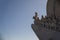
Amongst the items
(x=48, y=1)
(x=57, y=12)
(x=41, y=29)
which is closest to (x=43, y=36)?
(x=41, y=29)

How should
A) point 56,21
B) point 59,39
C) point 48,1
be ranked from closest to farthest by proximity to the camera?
point 59,39
point 56,21
point 48,1

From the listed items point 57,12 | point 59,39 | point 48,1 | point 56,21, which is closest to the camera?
point 59,39

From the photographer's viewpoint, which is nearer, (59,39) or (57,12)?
(59,39)

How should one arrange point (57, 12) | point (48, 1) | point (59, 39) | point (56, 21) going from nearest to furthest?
point (59, 39) < point (56, 21) < point (57, 12) < point (48, 1)

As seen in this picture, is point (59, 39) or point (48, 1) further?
point (48, 1)

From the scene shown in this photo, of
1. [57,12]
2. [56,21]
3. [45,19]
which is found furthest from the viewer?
[57,12]

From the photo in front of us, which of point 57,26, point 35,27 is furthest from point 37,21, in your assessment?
point 57,26

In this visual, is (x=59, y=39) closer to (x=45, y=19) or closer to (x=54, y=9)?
(x=45, y=19)

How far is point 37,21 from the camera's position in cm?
1661

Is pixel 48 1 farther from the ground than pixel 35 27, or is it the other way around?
pixel 48 1

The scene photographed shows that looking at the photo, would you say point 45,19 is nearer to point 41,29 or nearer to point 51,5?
point 41,29

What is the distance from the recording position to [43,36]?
14.8 meters

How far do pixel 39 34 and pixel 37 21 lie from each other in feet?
4.70

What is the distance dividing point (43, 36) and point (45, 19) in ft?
5.43
